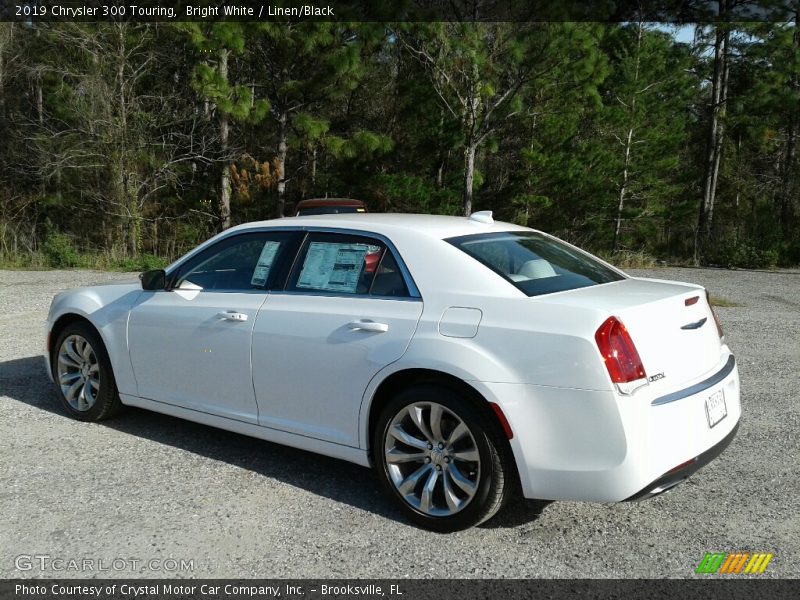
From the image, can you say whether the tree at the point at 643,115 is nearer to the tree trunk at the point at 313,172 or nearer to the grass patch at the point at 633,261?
the grass patch at the point at 633,261

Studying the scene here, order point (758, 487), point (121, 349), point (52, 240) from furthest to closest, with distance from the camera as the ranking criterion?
point (52, 240)
point (121, 349)
point (758, 487)

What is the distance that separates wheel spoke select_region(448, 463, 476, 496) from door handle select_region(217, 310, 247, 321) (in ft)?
5.17

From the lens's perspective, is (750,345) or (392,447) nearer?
(392,447)

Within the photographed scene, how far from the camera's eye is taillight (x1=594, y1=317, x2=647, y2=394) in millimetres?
3229

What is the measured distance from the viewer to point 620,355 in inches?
129

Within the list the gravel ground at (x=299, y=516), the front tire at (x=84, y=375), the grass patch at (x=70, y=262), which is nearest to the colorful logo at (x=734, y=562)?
the gravel ground at (x=299, y=516)

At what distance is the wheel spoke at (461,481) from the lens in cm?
358

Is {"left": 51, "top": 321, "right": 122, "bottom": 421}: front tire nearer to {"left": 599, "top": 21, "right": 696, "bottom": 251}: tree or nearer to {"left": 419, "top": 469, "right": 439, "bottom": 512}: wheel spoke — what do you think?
{"left": 419, "top": 469, "right": 439, "bottom": 512}: wheel spoke

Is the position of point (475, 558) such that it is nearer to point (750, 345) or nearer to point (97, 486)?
point (97, 486)

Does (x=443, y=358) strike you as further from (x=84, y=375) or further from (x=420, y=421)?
(x=84, y=375)

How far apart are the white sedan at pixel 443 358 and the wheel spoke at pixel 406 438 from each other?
0.01 m

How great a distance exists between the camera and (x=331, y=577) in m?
3.25

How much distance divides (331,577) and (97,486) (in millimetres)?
1778

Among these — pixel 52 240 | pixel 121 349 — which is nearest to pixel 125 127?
pixel 52 240
